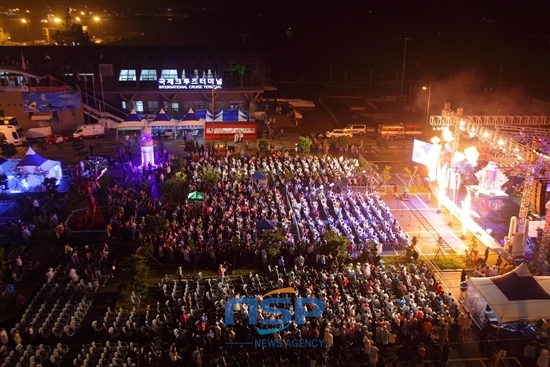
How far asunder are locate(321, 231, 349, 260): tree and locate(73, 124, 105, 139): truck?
3279 cm

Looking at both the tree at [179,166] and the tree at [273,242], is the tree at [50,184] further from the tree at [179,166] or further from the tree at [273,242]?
the tree at [273,242]

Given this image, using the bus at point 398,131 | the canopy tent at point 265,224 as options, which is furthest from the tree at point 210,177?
the bus at point 398,131

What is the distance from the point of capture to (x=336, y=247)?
858 inches

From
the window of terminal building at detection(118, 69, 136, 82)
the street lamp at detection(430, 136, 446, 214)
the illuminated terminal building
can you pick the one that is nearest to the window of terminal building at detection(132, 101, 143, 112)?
the illuminated terminal building

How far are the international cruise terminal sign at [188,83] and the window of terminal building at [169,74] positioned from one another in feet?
2.62

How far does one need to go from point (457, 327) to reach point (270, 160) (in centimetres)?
2123

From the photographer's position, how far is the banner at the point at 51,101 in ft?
156

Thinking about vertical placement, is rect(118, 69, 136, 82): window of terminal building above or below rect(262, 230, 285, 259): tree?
above

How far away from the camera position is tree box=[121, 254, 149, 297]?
19.6 meters

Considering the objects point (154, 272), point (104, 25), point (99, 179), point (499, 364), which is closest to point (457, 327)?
point (499, 364)

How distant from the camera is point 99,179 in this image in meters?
34.0

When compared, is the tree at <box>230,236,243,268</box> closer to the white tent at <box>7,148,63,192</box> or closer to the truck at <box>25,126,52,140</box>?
the white tent at <box>7,148,63,192</box>

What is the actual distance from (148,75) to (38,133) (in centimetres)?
1327

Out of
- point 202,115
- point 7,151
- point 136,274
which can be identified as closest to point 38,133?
point 7,151
